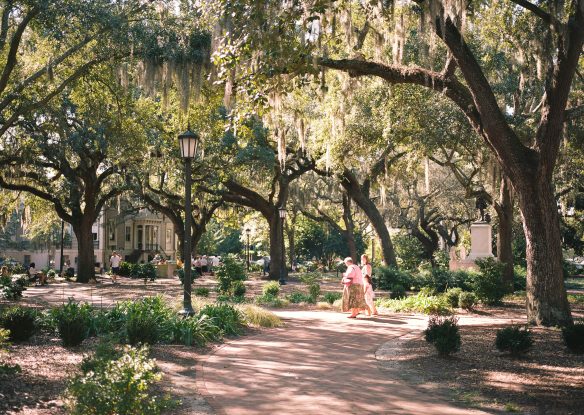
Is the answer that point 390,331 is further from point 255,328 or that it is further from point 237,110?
point 237,110

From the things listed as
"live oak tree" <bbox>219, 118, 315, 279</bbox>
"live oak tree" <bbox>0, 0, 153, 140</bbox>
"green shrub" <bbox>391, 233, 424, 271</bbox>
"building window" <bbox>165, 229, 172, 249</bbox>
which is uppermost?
"live oak tree" <bbox>0, 0, 153, 140</bbox>

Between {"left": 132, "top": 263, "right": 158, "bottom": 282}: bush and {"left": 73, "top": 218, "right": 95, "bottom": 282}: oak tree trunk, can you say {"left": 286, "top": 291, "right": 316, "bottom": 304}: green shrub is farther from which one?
{"left": 73, "top": 218, "right": 95, "bottom": 282}: oak tree trunk

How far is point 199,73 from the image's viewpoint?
15516 mm

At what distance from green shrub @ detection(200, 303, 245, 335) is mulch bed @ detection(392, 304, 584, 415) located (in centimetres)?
355

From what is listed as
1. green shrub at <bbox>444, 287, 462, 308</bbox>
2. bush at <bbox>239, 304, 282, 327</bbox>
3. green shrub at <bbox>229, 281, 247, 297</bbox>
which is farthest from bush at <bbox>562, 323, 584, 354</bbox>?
green shrub at <bbox>229, 281, 247, 297</bbox>

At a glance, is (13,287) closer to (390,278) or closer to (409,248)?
(390,278)

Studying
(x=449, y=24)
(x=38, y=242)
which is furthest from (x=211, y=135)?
(x=38, y=242)

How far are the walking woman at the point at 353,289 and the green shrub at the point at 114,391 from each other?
10.2m

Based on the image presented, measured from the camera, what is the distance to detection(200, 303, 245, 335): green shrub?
1214 cm

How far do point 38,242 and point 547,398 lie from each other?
6396 centimetres

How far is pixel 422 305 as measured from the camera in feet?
55.6

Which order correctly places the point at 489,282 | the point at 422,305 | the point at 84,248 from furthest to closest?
1. the point at 84,248
2. the point at 489,282
3. the point at 422,305

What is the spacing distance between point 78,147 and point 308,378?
16.3m

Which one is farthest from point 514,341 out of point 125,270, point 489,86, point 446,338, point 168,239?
point 168,239
